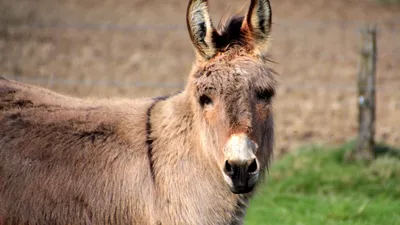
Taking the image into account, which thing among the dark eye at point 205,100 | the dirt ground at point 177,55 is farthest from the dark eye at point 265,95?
the dirt ground at point 177,55

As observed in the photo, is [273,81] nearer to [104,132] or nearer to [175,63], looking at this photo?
[104,132]

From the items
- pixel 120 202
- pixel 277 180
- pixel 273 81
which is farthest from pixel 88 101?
pixel 277 180

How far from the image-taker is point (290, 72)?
14.4 metres

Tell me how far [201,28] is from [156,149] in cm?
92

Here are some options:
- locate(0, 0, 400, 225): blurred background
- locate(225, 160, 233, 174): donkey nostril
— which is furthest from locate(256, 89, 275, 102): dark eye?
locate(0, 0, 400, 225): blurred background

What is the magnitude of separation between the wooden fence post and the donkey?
5.19 metres

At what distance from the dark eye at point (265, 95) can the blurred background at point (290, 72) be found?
41.9 inches

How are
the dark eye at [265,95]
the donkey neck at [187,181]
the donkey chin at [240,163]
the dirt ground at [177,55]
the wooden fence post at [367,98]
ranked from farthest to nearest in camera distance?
the dirt ground at [177,55]
the wooden fence post at [367,98]
the donkey neck at [187,181]
the dark eye at [265,95]
the donkey chin at [240,163]

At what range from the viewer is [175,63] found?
15.3 meters

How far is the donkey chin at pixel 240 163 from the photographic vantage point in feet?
13.7

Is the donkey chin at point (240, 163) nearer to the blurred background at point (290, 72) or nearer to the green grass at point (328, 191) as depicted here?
the blurred background at point (290, 72)

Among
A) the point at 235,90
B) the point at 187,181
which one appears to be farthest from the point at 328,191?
the point at 235,90

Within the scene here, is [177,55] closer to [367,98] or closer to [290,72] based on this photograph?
[290,72]

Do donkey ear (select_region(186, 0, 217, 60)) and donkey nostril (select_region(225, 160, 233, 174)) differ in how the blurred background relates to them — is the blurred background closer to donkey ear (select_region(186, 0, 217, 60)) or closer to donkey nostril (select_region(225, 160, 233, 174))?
donkey ear (select_region(186, 0, 217, 60))
